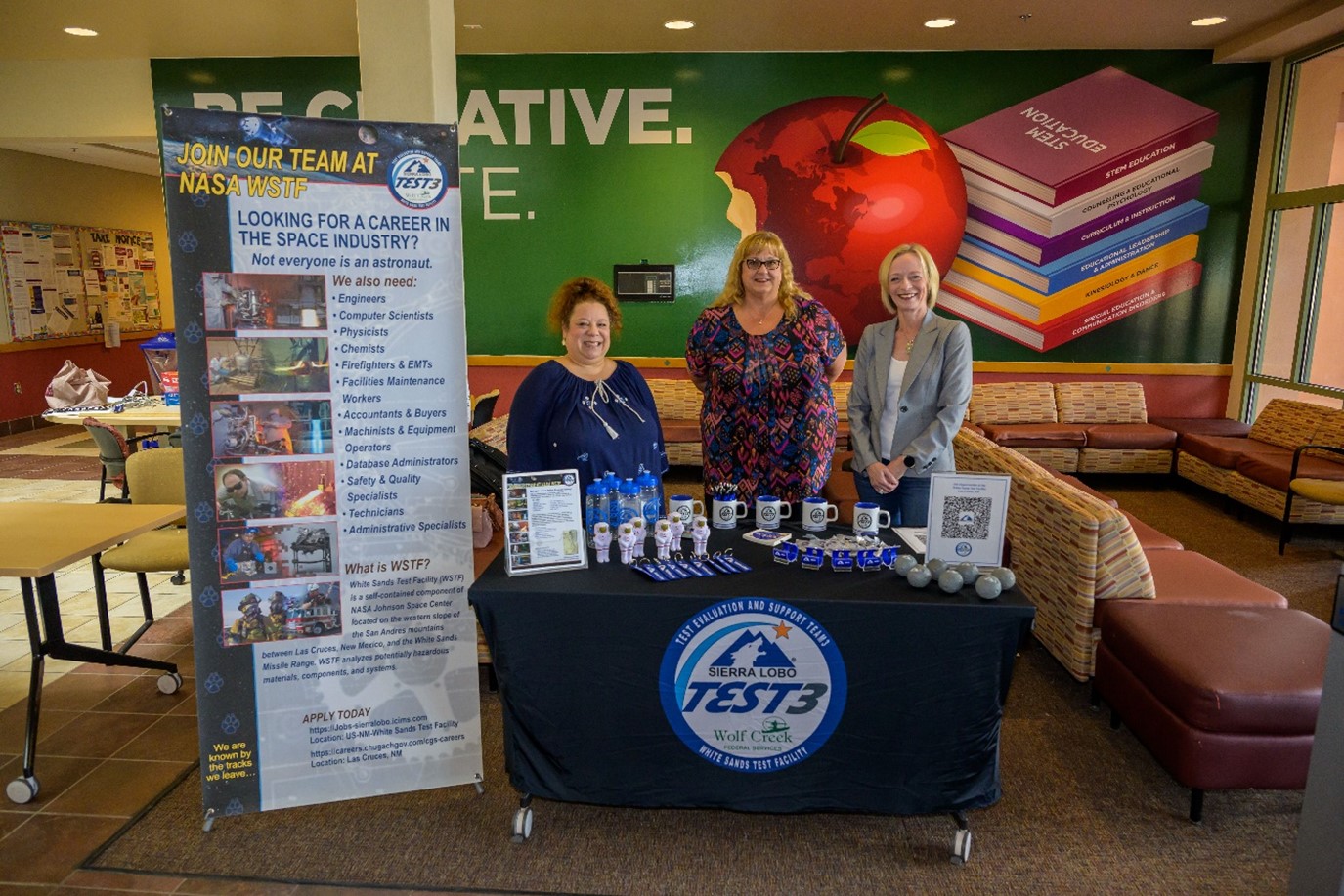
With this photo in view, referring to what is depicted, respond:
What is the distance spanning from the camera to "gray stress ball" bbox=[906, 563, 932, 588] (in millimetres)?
2348

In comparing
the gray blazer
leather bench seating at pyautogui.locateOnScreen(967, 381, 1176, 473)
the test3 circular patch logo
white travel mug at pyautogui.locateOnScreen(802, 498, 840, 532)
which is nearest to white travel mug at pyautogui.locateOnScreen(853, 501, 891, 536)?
white travel mug at pyautogui.locateOnScreen(802, 498, 840, 532)

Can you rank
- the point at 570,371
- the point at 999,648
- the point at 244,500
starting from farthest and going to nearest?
1. the point at 570,371
2. the point at 244,500
3. the point at 999,648

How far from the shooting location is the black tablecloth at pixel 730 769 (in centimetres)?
233

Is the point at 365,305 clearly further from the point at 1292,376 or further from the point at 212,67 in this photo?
the point at 1292,376

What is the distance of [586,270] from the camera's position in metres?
7.91

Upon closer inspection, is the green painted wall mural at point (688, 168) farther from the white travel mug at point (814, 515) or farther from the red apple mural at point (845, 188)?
the white travel mug at point (814, 515)

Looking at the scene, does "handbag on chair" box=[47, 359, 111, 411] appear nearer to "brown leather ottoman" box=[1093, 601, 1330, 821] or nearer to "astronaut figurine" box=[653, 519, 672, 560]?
"astronaut figurine" box=[653, 519, 672, 560]

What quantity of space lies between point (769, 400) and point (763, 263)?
1.75 feet

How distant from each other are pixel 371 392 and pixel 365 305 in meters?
0.26

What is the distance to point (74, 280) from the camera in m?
10.8

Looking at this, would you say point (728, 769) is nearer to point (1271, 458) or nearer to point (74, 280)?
point (1271, 458)

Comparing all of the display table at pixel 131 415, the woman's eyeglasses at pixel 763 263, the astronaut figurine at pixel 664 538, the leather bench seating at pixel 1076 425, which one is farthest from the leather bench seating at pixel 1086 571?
the display table at pixel 131 415

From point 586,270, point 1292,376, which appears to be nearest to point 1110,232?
point 1292,376

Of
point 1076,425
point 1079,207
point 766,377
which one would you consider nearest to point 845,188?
point 1079,207
